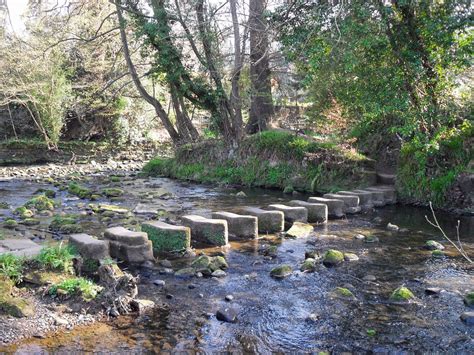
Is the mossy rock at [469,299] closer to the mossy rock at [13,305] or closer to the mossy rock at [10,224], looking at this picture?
the mossy rock at [13,305]

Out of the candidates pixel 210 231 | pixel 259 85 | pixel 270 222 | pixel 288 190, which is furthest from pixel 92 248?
pixel 259 85

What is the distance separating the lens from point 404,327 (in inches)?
179

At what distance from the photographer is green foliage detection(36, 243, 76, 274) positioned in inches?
206

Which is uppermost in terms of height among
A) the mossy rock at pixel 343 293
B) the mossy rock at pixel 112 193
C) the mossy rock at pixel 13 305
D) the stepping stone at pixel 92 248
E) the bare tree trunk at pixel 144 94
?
the bare tree trunk at pixel 144 94

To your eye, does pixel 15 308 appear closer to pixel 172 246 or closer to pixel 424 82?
pixel 172 246

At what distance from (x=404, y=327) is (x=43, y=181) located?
14.7m

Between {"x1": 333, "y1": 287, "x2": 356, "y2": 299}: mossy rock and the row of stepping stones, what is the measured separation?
7.80ft

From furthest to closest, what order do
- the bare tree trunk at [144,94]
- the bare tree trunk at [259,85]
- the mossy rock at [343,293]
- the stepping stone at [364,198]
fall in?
the bare tree trunk at [144,94]
the bare tree trunk at [259,85]
the stepping stone at [364,198]
the mossy rock at [343,293]

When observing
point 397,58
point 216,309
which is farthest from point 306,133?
point 216,309

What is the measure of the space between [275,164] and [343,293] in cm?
1011

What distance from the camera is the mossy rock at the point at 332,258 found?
6.48 m

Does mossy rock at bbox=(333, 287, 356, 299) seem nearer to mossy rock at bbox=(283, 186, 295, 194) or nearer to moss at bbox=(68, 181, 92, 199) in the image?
mossy rock at bbox=(283, 186, 295, 194)

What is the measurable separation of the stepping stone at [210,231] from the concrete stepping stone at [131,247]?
115 cm

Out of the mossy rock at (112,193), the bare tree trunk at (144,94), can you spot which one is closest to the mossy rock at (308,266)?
the mossy rock at (112,193)
